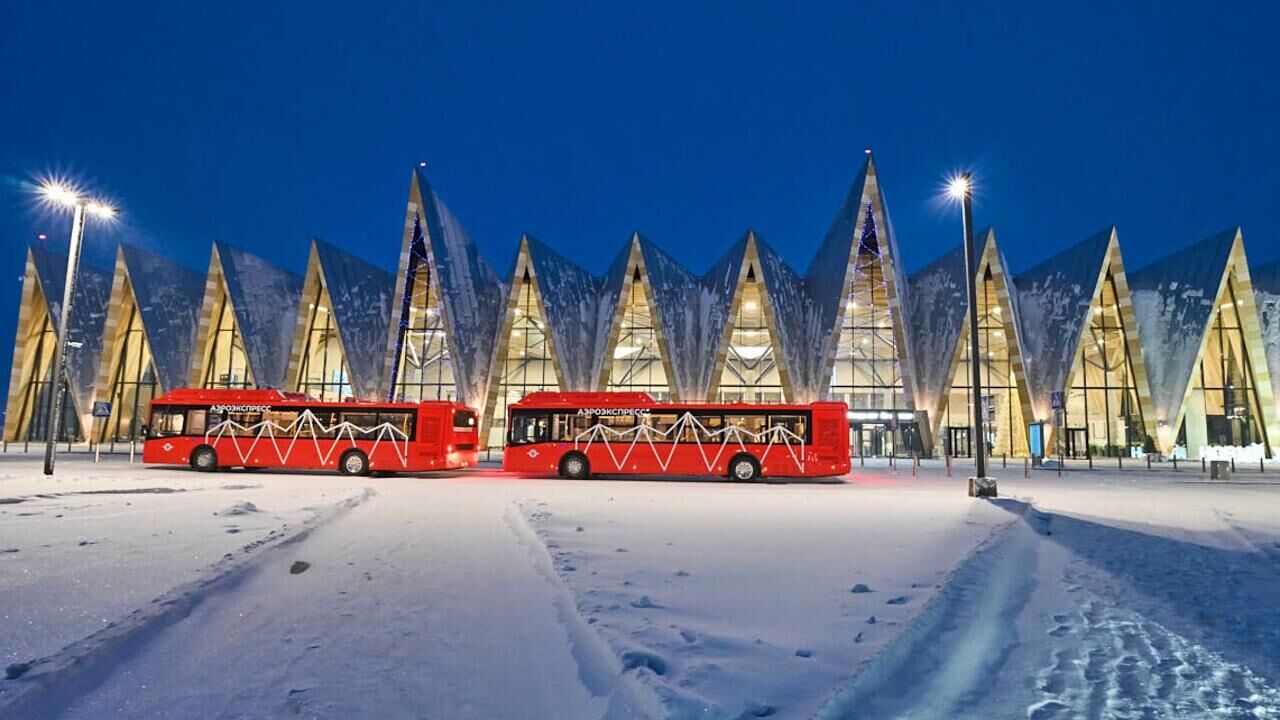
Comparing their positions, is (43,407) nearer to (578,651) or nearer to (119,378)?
(119,378)

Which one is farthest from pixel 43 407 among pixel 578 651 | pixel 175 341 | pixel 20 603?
pixel 578 651

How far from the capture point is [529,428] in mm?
22281

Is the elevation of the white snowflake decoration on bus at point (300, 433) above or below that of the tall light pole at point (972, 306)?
below

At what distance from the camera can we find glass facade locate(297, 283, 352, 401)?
1692 inches

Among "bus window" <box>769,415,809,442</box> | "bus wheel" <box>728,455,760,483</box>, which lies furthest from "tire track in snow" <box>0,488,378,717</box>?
"bus window" <box>769,415,809,442</box>

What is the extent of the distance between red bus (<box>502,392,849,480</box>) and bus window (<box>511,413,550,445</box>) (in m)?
0.04

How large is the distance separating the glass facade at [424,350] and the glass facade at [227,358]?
31.9 feet

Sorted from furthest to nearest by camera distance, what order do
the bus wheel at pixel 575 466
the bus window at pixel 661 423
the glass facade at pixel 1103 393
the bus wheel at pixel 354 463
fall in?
the glass facade at pixel 1103 393
the bus wheel at pixel 354 463
the bus wheel at pixel 575 466
the bus window at pixel 661 423

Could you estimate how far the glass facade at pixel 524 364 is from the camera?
43.3m

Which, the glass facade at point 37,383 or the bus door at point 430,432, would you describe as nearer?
the bus door at point 430,432

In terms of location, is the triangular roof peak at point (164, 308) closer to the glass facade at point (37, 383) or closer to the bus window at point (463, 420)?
the glass facade at point (37, 383)

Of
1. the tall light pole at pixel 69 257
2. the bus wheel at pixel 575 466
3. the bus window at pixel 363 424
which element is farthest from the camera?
the bus window at pixel 363 424

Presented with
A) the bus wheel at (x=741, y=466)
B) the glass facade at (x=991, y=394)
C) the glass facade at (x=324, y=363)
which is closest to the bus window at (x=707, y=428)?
the bus wheel at (x=741, y=466)

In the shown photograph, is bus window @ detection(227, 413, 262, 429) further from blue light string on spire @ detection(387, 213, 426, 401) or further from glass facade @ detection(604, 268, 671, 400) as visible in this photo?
glass facade @ detection(604, 268, 671, 400)
